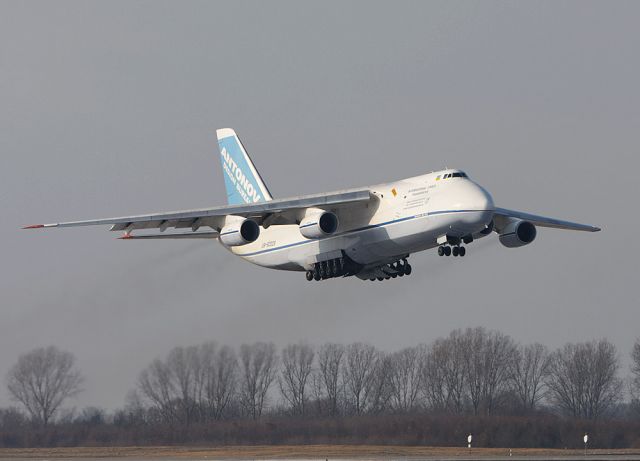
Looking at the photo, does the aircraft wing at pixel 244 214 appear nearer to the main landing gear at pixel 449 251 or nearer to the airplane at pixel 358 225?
the airplane at pixel 358 225

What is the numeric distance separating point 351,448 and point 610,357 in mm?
11483

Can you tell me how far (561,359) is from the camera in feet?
155

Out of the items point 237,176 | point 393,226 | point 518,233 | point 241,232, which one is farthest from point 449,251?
point 237,176

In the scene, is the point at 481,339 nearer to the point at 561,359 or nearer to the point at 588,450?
the point at 561,359

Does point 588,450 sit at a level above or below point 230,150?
below

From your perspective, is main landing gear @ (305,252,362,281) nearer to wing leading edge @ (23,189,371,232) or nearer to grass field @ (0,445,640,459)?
wing leading edge @ (23,189,371,232)

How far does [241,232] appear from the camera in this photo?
3931 cm

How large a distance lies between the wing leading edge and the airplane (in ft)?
0.08

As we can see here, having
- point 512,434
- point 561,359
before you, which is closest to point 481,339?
point 561,359

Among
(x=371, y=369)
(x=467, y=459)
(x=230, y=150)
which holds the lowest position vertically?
(x=467, y=459)

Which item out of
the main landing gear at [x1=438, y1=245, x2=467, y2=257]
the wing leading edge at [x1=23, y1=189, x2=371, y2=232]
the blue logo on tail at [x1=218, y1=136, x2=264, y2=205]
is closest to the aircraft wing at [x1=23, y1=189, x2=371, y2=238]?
the wing leading edge at [x1=23, y1=189, x2=371, y2=232]

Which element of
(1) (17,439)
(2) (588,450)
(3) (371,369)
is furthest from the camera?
(3) (371,369)

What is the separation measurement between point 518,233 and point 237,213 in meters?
7.19

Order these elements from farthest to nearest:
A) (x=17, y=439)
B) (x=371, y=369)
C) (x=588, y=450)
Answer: (x=371, y=369) → (x=17, y=439) → (x=588, y=450)
